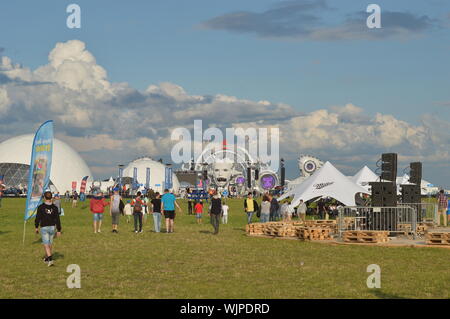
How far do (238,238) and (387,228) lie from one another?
5.65m

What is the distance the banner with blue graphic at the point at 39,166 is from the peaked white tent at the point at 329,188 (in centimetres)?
1903

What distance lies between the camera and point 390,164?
24.6 m

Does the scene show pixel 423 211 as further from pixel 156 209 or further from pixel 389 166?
pixel 156 209

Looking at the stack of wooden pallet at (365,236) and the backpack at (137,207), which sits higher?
the backpack at (137,207)

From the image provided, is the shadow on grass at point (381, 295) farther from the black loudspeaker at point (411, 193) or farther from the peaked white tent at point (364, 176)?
the peaked white tent at point (364, 176)

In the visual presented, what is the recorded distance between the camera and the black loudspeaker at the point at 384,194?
943 inches

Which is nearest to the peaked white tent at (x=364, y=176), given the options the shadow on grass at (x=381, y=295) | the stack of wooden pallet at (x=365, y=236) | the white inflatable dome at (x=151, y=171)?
the stack of wooden pallet at (x=365, y=236)

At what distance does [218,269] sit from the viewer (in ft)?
49.3

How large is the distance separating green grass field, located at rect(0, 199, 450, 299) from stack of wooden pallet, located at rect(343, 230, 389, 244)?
1085mm

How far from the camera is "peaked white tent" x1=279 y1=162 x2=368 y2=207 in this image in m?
37.2

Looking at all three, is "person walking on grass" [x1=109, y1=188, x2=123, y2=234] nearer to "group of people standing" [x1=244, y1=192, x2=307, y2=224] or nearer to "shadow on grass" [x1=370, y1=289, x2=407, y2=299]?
"group of people standing" [x1=244, y1=192, x2=307, y2=224]

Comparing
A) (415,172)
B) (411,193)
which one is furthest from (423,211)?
(415,172)

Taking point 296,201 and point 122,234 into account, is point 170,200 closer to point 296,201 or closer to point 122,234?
point 122,234
